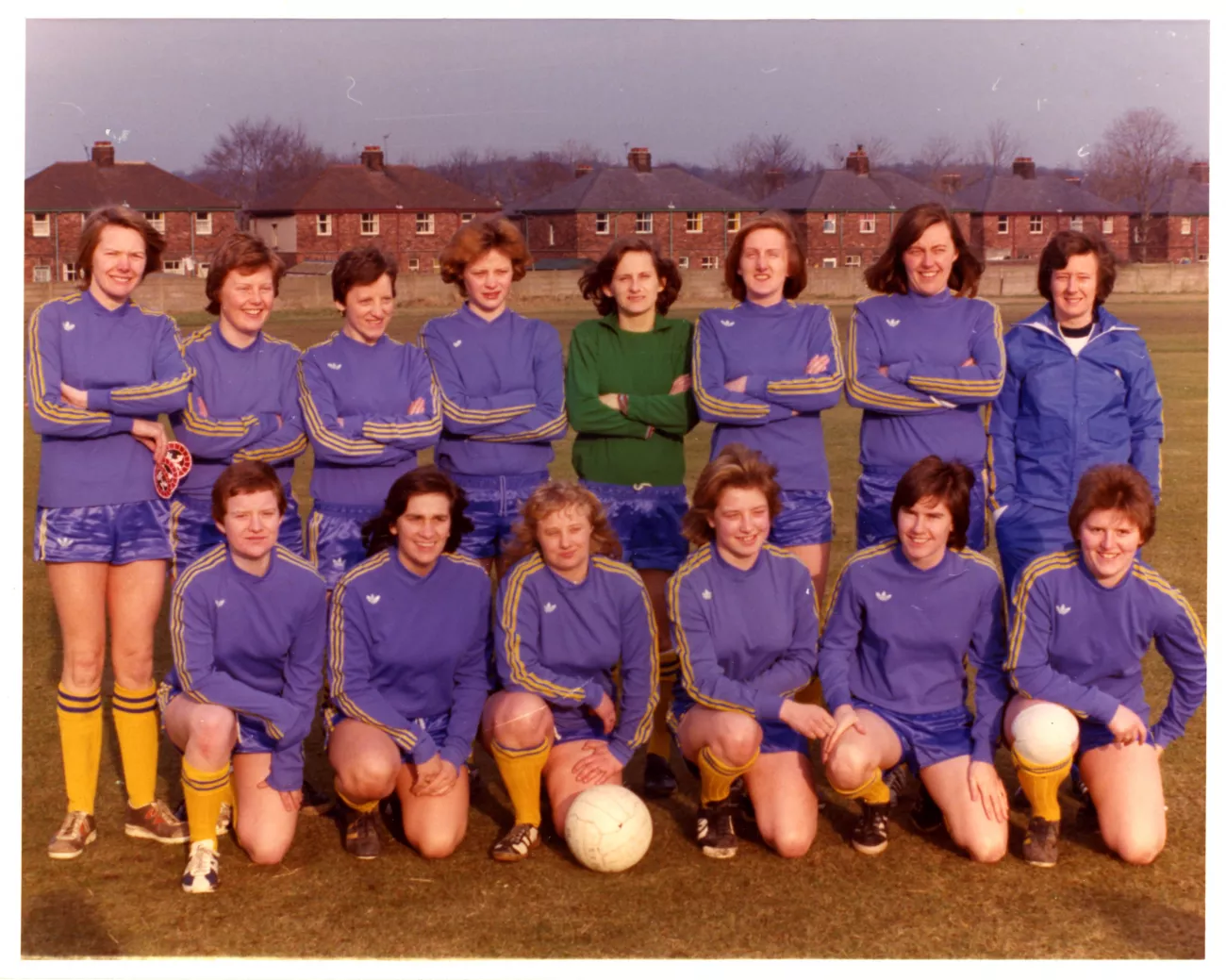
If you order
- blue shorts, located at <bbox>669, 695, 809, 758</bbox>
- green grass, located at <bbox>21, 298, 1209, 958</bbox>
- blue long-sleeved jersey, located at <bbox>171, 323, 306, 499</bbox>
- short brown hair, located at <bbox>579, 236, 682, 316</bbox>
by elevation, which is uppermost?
short brown hair, located at <bbox>579, 236, 682, 316</bbox>

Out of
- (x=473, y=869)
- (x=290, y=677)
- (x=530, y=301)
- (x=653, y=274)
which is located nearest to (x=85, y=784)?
(x=290, y=677)

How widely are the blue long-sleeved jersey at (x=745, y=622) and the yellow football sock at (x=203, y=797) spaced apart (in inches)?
58.9

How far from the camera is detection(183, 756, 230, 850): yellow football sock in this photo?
4352mm

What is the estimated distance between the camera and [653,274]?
5.24m

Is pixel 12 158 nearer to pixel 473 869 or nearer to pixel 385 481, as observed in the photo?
pixel 385 481

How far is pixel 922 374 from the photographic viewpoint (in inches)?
200

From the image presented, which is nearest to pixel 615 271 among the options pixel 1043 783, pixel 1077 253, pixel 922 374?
pixel 922 374

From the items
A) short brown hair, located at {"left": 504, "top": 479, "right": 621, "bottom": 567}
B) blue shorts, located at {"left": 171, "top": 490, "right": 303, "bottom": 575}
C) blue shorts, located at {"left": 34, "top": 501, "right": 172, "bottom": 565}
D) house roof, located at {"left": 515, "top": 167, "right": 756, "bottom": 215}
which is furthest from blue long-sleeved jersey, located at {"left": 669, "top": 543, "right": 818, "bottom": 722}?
house roof, located at {"left": 515, "top": 167, "right": 756, "bottom": 215}

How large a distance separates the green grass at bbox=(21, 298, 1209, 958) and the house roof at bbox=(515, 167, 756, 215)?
2099 inches

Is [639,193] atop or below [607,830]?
atop

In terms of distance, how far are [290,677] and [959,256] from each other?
279 centimetres

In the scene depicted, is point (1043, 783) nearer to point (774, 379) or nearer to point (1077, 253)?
point (774, 379)

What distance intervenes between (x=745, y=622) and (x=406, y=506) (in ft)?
3.78

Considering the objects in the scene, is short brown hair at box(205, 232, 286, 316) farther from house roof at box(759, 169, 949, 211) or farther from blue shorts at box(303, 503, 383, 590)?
house roof at box(759, 169, 949, 211)
